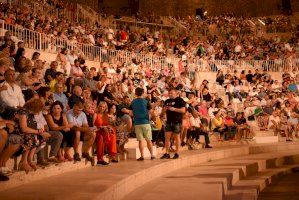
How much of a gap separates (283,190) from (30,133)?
5.04m

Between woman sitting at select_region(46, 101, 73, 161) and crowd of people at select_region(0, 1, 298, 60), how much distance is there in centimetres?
722

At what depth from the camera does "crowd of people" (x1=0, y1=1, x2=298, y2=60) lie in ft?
65.0

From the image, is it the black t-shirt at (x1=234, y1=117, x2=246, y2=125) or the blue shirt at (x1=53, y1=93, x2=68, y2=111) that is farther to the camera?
the black t-shirt at (x1=234, y1=117, x2=246, y2=125)

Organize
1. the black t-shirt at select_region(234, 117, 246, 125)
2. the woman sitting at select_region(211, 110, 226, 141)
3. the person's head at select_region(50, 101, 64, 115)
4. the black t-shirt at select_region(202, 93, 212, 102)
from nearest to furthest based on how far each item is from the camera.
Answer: the person's head at select_region(50, 101, 64, 115) < the woman sitting at select_region(211, 110, 226, 141) < the black t-shirt at select_region(234, 117, 246, 125) < the black t-shirt at select_region(202, 93, 212, 102)

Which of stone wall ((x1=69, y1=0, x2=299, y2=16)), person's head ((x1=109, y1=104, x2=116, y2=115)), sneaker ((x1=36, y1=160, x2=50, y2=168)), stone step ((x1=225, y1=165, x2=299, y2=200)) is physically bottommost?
stone step ((x1=225, y1=165, x2=299, y2=200))

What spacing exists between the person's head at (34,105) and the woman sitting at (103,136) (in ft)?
7.70

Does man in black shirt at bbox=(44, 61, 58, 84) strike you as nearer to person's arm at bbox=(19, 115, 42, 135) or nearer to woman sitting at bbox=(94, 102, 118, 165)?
woman sitting at bbox=(94, 102, 118, 165)

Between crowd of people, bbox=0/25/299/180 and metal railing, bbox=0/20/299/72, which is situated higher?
metal railing, bbox=0/20/299/72

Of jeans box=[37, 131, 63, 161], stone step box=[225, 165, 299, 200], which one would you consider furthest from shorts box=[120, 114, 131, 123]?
jeans box=[37, 131, 63, 161]

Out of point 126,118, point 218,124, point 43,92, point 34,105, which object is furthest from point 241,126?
point 34,105

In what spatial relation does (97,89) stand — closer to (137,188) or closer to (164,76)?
(137,188)

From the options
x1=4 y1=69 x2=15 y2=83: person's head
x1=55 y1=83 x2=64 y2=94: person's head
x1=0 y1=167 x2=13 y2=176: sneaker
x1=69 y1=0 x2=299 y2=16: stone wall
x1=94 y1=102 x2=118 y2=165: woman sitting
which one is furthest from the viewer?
x1=69 y1=0 x2=299 y2=16: stone wall

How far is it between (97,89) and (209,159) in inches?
125

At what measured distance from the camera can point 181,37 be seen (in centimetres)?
3169
